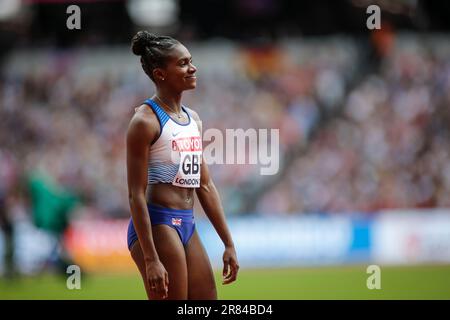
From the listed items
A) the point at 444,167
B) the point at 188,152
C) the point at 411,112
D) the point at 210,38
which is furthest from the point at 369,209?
the point at 188,152

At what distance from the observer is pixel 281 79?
21.1 metres

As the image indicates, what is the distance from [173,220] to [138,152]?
57 cm

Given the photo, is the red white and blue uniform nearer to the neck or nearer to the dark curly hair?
the neck

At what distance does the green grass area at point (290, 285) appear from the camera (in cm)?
1205

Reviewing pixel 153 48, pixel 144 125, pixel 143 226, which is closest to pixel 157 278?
pixel 143 226

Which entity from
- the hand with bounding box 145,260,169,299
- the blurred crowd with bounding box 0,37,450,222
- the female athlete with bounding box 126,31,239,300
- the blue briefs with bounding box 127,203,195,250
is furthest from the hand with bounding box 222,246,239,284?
A: the blurred crowd with bounding box 0,37,450,222

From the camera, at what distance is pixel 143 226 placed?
5.43 metres

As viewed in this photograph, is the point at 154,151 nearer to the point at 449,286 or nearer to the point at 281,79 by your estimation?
the point at 449,286

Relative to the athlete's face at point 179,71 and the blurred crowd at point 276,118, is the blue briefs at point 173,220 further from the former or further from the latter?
the blurred crowd at point 276,118

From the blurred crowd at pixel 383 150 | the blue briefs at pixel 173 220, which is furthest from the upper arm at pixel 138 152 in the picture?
the blurred crowd at pixel 383 150

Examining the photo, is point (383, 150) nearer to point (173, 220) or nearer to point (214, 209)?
point (214, 209)

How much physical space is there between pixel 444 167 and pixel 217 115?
5.95 metres

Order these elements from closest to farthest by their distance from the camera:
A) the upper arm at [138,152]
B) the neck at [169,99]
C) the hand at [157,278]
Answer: the hand at [157,278] < the upper arm at [138,152] < the neck at [169,99]

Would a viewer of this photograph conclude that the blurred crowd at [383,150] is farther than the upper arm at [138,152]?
Yes
